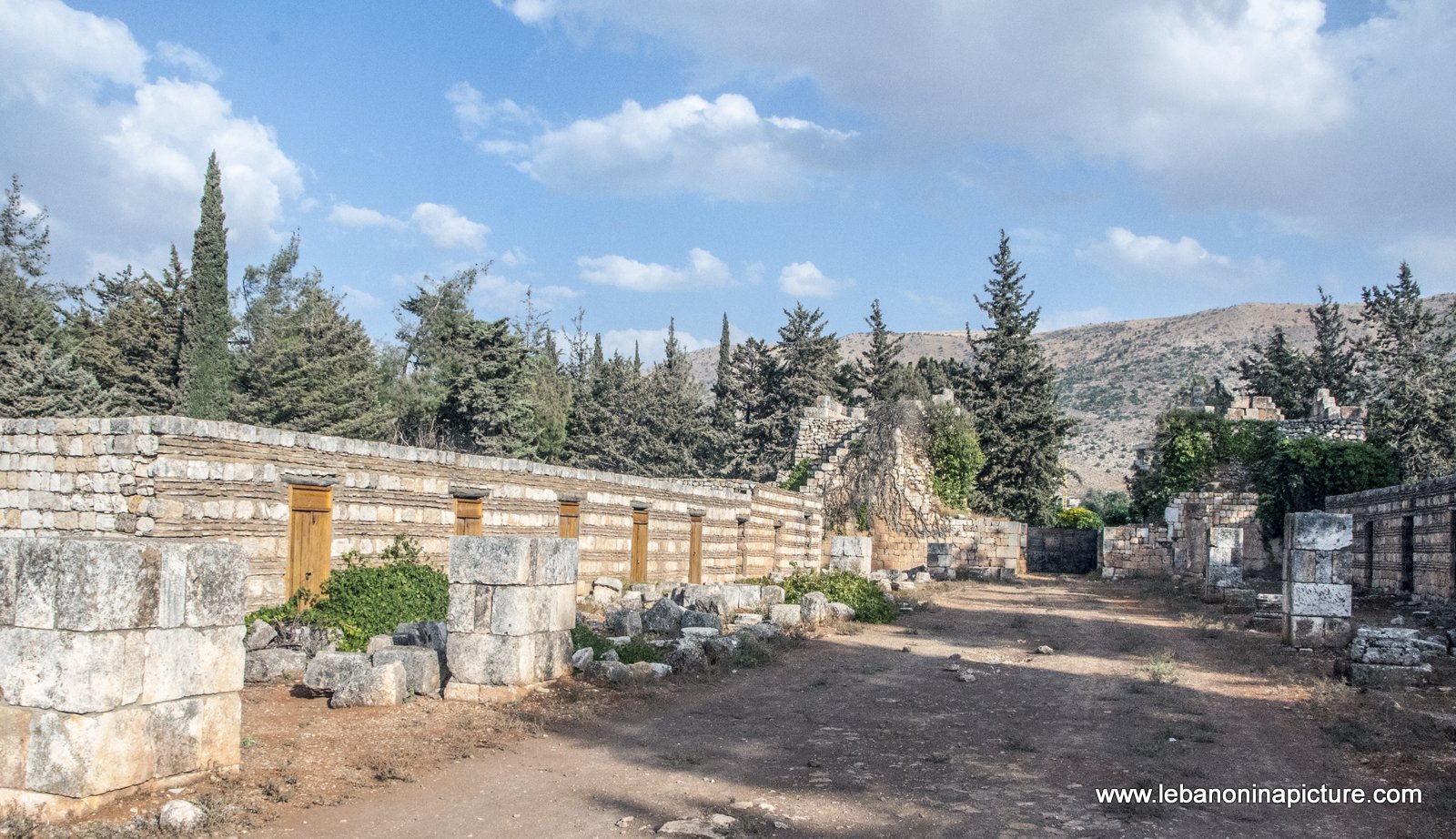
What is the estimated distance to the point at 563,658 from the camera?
392 inches

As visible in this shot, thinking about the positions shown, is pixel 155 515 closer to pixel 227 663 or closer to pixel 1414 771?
pixel 227 663

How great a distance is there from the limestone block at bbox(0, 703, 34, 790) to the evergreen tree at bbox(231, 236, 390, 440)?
27023 millimetres

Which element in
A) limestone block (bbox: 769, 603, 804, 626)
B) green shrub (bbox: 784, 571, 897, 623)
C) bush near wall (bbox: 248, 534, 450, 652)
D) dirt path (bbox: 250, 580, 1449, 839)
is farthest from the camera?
green shrub (bbox: 784, 571, 897, 623)

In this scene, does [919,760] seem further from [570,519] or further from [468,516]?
[570,519]

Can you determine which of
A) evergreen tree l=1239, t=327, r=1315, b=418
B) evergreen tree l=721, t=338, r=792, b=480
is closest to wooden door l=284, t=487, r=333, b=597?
evergreen tree l=721, t=338, r=792, b=480

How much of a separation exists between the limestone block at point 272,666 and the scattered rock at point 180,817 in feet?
14.7

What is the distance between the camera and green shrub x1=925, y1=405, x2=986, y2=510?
33375 mm

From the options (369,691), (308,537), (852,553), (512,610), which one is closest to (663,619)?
(512,610)

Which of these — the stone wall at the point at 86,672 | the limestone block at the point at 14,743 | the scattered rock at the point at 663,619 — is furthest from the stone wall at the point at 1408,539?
the limestone block at the point at 14,743

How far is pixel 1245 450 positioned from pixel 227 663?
31398 mm

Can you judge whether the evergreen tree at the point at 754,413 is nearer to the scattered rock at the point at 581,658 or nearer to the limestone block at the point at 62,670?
the scattered rock at the point at 581,658

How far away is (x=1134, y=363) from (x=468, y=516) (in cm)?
8326

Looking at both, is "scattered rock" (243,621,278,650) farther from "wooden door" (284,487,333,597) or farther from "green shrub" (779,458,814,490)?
"green shrub" (779,458,814,490)

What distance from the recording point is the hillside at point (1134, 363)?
75625mm
